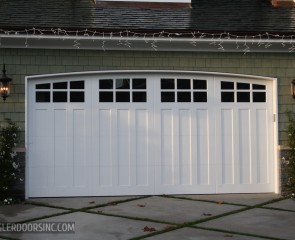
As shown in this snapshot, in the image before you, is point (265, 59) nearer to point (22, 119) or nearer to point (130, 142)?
point (130, 142)

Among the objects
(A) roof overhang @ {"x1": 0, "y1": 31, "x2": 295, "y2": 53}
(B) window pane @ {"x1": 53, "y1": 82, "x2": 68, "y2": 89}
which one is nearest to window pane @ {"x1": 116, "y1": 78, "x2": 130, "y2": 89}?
(A) roof overhang @ {"x1": 0, "y1": 31, "x2": 295, "y2": 53}

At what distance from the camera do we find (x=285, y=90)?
32.4 feet

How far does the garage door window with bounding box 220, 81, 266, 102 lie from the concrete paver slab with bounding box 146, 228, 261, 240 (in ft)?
11.7

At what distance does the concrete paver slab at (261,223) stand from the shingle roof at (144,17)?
3.23 m

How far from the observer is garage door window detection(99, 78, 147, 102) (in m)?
9.65

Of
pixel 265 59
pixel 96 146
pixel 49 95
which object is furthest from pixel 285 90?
pixel 49 95

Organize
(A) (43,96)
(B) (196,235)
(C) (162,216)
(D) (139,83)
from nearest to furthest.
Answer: (B) (196,235), (C) (162,216), (A) (43,96), (D) (139,83)

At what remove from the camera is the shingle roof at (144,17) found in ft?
30.7

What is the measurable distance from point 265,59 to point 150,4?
7.89 ft


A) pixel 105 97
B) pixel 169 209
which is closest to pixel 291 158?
pixel 169 209

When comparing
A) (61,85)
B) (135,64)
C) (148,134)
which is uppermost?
(135,64)

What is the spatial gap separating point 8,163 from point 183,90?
3249mm

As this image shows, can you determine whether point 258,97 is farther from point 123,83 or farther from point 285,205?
point 123,83

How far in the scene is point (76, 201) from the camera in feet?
29.7
